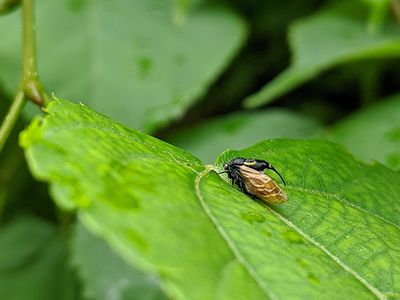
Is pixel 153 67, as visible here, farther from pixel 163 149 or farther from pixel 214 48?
pixel 163 149

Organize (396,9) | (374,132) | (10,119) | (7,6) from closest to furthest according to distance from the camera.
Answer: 1. (10,119)
2. (7,6)
3. (374,132)
4. (396,9)

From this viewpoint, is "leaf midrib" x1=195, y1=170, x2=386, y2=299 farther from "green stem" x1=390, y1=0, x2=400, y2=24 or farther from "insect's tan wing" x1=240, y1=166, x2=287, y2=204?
"green stem" x1=390, y1=0, x2=400, y2=24

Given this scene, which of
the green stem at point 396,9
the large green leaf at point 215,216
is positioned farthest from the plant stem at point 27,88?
the green stem at point 396,9

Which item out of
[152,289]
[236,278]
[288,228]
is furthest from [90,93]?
[236,278]

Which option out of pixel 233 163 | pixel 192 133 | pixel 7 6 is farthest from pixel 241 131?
pixel 233 163

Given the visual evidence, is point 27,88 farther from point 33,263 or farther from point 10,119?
point 33,263

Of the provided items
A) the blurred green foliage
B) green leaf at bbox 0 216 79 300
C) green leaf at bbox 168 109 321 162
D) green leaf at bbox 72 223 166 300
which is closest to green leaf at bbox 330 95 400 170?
the blurred green foliage
